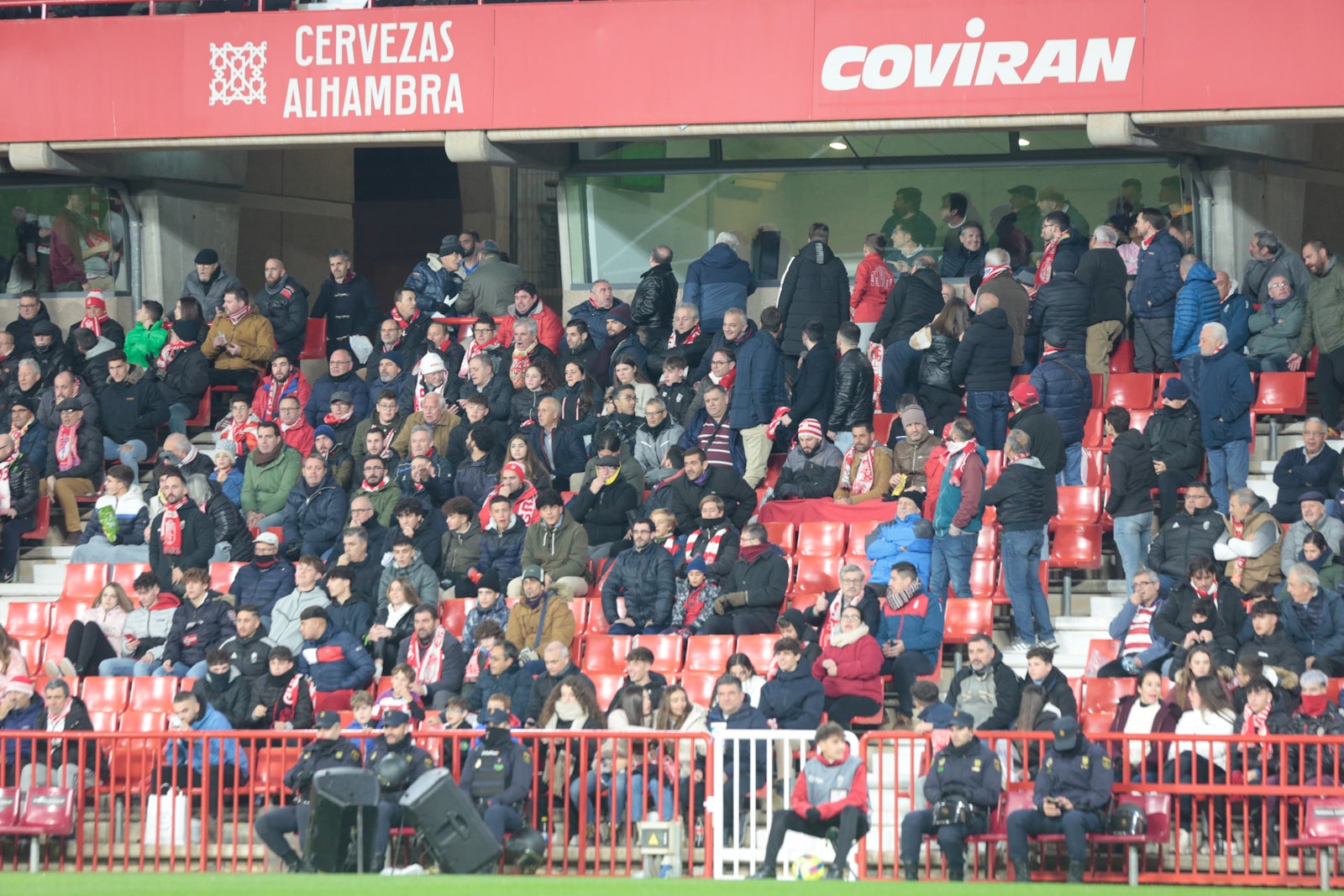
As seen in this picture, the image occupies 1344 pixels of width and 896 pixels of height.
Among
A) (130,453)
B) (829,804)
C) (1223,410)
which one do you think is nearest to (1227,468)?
(1223,410)

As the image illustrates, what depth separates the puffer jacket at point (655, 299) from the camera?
16891 mm

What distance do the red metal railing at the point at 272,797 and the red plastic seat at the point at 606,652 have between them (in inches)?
68.1

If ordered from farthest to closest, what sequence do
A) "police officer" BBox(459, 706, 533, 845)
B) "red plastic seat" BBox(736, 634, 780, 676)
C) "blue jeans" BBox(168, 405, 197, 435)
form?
1. "blue jeans" BBox(168, 405, 197, 435)
2. "red plastic seat" BBox(736, 634, 780, 676)
3. "police officer" BBox(459, 706, 533, 845)

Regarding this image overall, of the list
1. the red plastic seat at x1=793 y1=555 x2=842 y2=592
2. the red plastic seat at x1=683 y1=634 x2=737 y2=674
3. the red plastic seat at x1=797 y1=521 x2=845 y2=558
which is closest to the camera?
the red plastic seat at x1=683 y1=634 x2=737 y2=674

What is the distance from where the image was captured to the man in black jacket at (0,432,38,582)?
16203 mm

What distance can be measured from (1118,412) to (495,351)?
5.20m

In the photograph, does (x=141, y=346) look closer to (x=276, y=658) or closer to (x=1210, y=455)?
(x=276, y=658)

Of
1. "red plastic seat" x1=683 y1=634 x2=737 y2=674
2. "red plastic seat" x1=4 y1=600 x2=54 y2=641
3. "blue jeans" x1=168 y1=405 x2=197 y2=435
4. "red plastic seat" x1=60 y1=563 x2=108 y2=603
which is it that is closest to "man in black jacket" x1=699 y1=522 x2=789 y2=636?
"red plastic seat" x1=683 y1=634 x2=737 y2=674

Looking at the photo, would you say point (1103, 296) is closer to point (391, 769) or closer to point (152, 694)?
point (391, 769)

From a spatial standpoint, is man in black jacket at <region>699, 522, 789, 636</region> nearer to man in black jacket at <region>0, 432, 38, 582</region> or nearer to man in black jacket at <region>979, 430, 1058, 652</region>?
man in black jacket at <region>979, 430, 1058, 652</region>

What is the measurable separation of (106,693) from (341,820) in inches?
143

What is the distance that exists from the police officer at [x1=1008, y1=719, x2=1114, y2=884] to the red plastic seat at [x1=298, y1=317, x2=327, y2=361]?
32.4ft

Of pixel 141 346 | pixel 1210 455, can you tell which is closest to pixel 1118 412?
pixel 1210 455

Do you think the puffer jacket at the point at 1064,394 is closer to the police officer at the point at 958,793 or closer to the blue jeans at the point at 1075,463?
the blue jeans at the point at 1075,463
